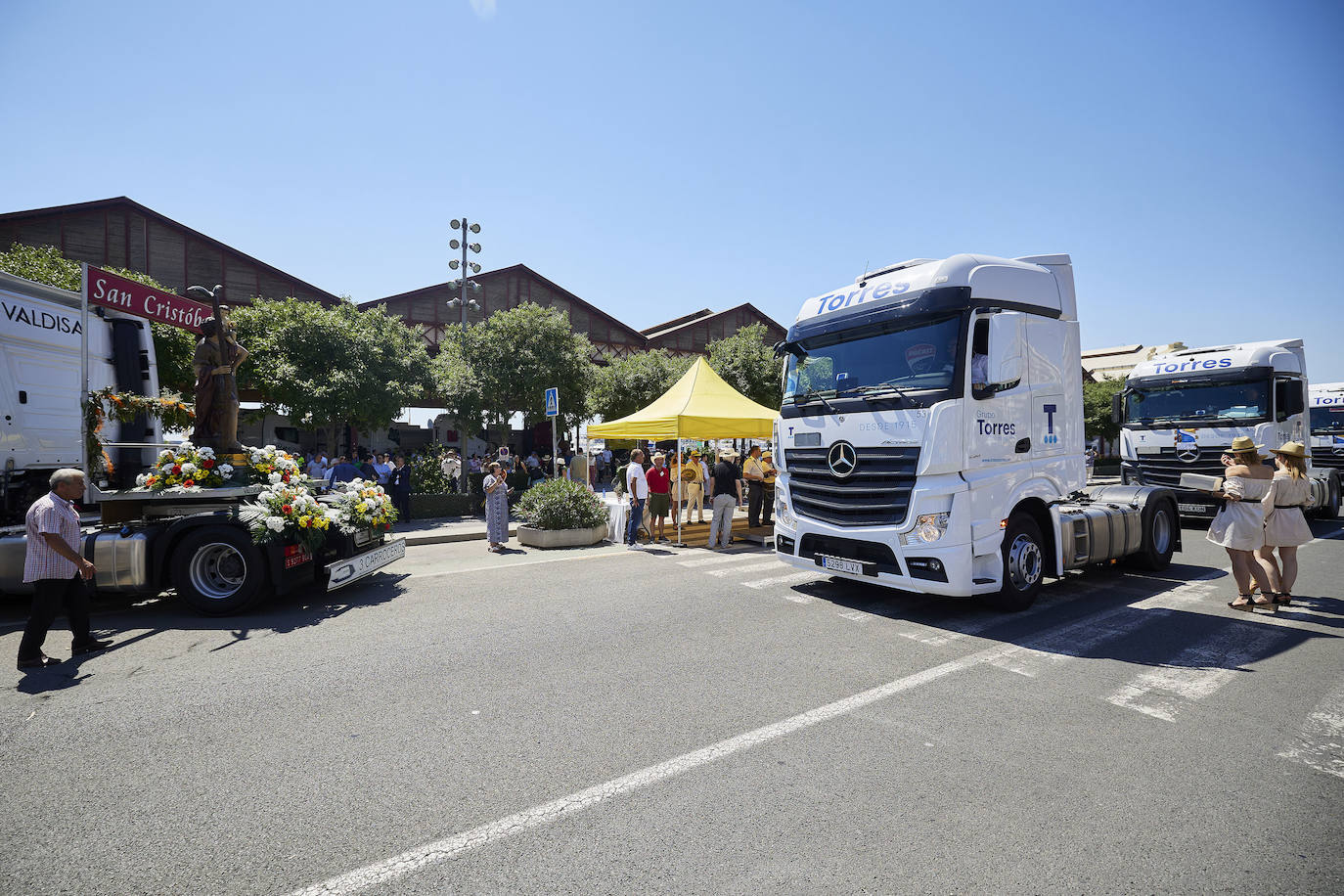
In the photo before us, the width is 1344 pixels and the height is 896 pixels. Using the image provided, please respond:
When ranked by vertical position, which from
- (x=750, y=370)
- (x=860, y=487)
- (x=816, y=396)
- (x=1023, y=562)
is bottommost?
(x=1023, y=562)

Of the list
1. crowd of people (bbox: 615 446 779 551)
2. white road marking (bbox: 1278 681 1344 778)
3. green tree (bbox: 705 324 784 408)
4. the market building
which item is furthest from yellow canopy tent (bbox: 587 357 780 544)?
the market building

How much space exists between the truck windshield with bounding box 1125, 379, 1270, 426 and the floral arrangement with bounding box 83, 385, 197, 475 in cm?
1622

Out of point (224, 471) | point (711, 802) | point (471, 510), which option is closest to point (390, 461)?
point (471, 510)

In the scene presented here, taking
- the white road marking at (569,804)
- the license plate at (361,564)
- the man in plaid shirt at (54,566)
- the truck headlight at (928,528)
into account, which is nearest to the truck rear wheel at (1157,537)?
the truck headlight at (928,528)

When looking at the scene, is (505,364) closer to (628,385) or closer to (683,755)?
(628,385)

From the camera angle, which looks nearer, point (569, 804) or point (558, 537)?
point (569, 804)

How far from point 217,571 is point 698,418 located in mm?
7726

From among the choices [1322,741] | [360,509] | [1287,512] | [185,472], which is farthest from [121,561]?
[1287,512]

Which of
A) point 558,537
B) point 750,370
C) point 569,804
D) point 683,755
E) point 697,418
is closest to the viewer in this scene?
point 569,804

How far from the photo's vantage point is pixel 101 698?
4309mm

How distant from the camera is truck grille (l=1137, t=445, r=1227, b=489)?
11766mm

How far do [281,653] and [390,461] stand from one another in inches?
442

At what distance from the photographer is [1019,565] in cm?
654

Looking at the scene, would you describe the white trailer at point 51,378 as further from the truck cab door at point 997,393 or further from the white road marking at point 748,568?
the truck cab door at point 997,393
